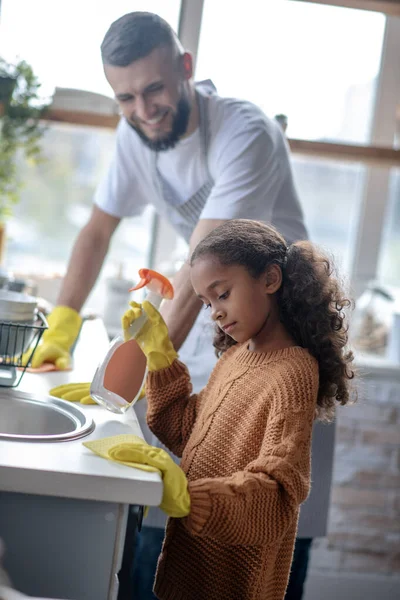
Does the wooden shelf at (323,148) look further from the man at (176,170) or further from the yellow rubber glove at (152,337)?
the yellow rubber glove at (152,337)

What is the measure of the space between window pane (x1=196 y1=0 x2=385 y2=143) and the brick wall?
0.95m

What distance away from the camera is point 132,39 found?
58.6 inches

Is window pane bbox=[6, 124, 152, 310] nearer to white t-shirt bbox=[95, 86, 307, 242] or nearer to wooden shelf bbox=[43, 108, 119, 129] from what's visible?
wooden shelf bbox=[43, 108, 119, 129]

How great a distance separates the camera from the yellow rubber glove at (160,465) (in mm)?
881

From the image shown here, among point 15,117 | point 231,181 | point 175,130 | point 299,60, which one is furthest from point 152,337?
point 299,60

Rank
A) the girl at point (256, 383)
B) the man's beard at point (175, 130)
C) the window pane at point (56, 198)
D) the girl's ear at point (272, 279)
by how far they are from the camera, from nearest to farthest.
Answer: the girl at point (256, 383) < the girl's ear at point (272, 279) < the man's beard at point (175, 130) < the window pane at point (56, 198)

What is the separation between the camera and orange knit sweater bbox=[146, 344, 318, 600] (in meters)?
0.91

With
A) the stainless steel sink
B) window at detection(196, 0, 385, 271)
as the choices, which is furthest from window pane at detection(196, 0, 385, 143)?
the stainless steel sink

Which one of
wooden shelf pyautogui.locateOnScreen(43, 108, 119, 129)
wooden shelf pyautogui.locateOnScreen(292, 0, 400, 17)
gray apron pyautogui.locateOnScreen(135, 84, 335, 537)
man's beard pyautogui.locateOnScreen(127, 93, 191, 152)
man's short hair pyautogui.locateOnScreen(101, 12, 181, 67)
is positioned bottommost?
gray apron pyautogui.locateOnScreen(135, 84, 335, 537)

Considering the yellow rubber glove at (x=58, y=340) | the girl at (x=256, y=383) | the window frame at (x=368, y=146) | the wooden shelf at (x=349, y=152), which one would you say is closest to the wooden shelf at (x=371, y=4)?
the window frame at (x=368, y=146)

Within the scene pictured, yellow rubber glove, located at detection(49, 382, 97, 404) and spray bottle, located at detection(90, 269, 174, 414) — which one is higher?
spray bottle, located at detection(90, 269, 174, 414)

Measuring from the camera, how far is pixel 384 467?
2.47 meters

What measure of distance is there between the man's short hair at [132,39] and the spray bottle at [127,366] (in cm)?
53

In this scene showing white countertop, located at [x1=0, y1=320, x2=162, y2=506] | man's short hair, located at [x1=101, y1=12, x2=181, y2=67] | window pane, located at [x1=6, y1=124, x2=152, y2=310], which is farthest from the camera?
window pane, located at [x1=6, y1=124, x2=152, y2=310]
